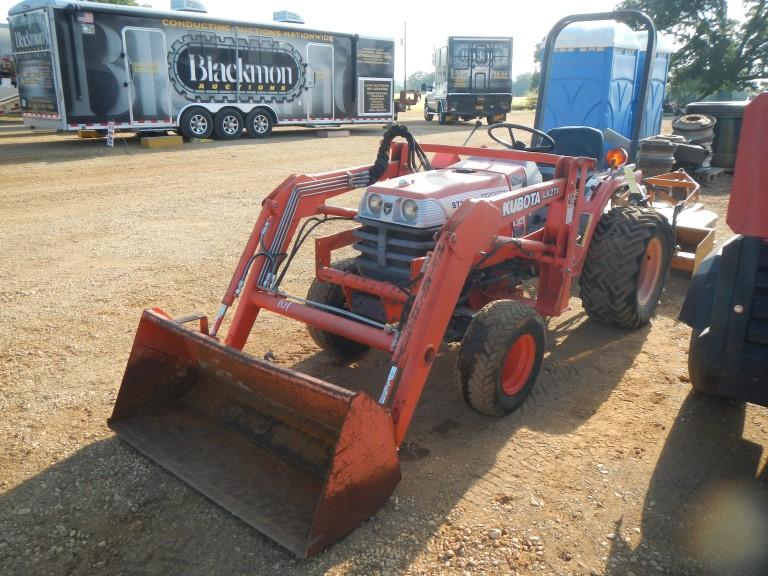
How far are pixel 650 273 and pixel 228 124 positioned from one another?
13323 mm

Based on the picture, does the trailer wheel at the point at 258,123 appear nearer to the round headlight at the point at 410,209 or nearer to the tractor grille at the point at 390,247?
the tractor grille at the point at 390,247

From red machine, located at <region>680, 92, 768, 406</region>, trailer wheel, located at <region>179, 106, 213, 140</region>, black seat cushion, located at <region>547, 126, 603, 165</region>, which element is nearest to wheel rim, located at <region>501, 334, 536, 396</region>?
red machine, located at <region>680, 92, 768, 406</region>

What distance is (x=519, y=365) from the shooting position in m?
3.60

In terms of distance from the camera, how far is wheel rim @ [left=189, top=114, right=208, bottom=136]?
15273mm

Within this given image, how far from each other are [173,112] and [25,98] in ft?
10.6

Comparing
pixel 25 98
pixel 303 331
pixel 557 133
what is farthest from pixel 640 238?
pixel 25 98

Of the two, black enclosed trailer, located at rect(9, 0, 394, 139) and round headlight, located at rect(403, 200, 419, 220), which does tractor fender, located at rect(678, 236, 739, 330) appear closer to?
round headlight, located at rect(403, 200, 419, 220)

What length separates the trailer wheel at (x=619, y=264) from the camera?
14.5ft

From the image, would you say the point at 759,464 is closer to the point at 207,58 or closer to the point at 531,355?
the point at 531,355

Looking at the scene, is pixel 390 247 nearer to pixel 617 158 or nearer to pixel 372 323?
pixel 372 323

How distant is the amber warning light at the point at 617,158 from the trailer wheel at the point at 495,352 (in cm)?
191

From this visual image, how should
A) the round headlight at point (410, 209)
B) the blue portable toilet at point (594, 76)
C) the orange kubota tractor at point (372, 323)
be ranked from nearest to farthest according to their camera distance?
the orange kubota tractor at point (372, 323), the round headlight at point (410, 209), the blue portable toilet at point (594, 76)

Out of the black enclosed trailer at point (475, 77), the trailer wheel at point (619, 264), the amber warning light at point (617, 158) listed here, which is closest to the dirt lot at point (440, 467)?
the trailer wheel at point (619, 264)

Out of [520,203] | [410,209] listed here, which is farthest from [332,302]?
[520,203]
